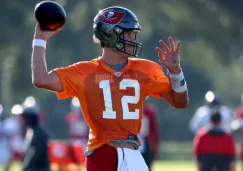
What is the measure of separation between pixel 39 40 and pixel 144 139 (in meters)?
8.33

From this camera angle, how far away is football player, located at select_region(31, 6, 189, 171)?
6250mm

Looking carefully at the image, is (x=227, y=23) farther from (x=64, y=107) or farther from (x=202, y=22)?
(x=64, y=107)

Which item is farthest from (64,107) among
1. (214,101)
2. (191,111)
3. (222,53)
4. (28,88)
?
(214,101)

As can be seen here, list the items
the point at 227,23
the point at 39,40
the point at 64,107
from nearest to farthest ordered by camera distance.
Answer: the point at 39,40 → the point at 227,23 → the point at 64,107

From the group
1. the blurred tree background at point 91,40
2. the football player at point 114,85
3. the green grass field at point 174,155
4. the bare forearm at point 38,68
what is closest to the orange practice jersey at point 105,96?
the football player at point 114,85

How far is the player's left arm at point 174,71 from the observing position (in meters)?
6.35

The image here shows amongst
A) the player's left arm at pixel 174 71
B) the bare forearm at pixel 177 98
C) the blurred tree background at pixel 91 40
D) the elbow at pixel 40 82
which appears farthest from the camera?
the blurred tree background at pixel 91 40

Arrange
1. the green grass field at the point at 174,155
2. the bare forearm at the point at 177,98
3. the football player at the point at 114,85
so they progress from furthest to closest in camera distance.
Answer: the green grass field at the point at 174,155 < the bare forearm at the point at 177,98 < the football player at the point at 114,85

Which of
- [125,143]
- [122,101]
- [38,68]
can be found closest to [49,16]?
[38,68]

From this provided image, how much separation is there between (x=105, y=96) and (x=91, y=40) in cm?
2599

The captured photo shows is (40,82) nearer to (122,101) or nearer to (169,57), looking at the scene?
(122,101)

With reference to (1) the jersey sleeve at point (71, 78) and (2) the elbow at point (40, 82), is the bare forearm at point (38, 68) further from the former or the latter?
(1) the jersey sleeve at point (71, 78)

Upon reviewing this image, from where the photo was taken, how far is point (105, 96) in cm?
630

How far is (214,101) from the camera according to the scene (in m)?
15.0
